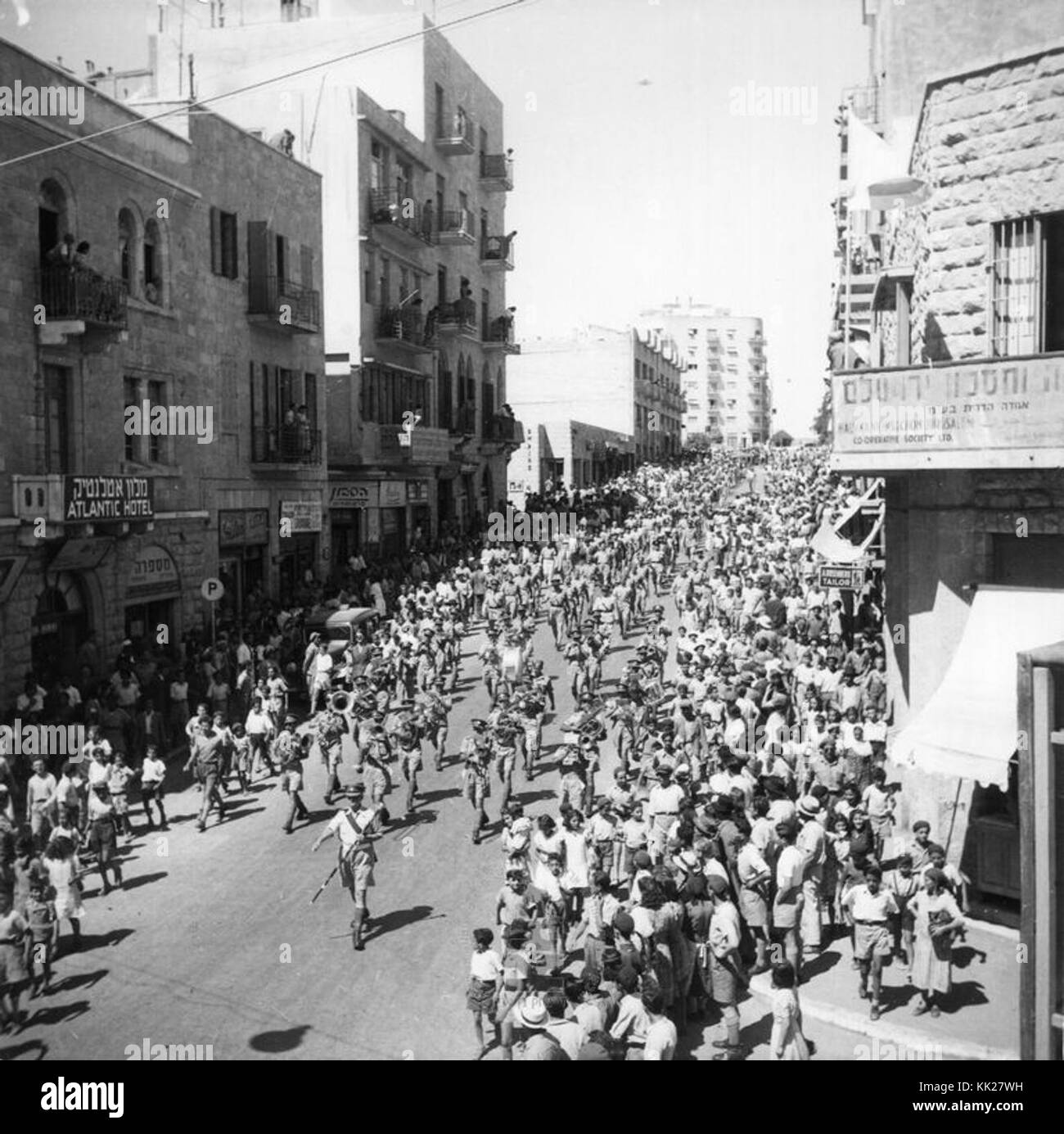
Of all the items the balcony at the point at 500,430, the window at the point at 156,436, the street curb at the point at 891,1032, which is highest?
the balcony at the point at 500,430

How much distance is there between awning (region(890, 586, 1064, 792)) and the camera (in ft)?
38.6

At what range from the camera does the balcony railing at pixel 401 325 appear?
38.3 m

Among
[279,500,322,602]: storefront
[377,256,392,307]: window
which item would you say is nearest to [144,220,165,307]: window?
[279,500,322,602]: storefront

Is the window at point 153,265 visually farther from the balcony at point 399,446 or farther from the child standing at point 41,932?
the child standing at point 41,932

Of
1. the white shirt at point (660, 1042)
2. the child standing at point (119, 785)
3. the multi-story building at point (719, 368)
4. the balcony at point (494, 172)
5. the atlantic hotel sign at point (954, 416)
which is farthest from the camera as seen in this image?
the multi-story building at point (719, 368)

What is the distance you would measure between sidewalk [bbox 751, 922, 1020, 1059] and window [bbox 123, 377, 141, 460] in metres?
17.8

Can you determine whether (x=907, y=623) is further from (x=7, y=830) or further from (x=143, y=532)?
(x=143, y=532)

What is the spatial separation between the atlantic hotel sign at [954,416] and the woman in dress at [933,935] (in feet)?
16.6

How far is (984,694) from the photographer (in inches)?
493

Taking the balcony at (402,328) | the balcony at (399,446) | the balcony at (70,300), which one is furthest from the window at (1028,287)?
the balcony at (402,328)

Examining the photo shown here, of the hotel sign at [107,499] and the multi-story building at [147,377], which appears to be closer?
the hotel sign at [107,499]

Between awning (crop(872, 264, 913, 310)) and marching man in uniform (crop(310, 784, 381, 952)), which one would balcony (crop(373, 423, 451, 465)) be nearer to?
awning (crop(872, 264, 913, 310))
